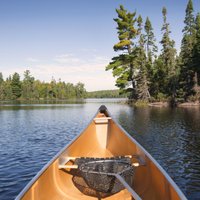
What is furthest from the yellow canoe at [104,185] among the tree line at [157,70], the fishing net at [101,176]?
the tree line at [157,70]

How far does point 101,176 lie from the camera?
5727mm

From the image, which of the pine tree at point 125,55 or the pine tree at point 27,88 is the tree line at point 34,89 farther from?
the pine tree at point 125,55

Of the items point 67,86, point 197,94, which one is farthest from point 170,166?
point 67,86

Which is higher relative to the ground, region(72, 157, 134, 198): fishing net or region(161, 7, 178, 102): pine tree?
region(161, 7, 178, 102): pine tree

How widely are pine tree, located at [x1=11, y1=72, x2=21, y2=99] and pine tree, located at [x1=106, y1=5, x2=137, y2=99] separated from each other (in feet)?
286

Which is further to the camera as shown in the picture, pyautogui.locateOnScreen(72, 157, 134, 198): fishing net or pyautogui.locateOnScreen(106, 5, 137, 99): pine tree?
pyautogui.locateOnScreen(106, 5, 137, 99): pine tree

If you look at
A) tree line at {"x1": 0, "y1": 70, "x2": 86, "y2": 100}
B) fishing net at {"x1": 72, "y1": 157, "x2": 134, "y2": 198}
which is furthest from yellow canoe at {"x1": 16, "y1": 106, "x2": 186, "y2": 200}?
tree line at {"x1": 0, "y1": 70, "x2": 86, "y2": 100}

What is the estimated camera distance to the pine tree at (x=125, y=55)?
53.2m

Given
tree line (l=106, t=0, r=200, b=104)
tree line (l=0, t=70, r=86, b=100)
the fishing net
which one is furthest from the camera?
tree line (l=0, t=70, r=86, b=100)

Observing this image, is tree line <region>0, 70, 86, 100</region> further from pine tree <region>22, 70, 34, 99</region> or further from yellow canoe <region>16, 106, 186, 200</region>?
yellow canoe <region>16, 106, 186, 200</region>

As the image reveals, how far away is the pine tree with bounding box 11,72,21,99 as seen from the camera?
431 ft

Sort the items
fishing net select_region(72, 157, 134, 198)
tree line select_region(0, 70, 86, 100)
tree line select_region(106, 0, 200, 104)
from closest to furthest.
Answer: fishing net select_region(72, 157, 134, 198)
tree line select_region(106, 0, 200, 104)
tree line select_region(0, 70, 86, 100)

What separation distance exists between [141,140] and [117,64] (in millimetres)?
39472

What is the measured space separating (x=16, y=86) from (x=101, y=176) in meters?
133
